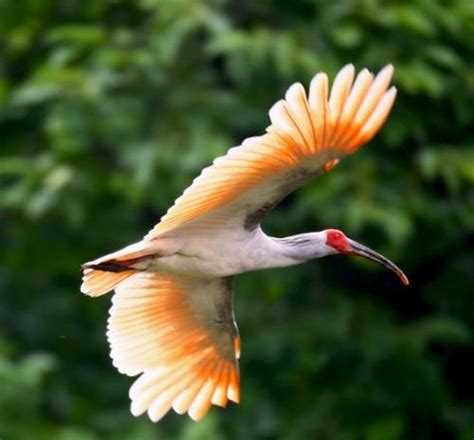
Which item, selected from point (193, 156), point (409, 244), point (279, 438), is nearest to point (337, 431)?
point (279, 438)

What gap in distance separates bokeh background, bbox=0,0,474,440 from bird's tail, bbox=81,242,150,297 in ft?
13.3

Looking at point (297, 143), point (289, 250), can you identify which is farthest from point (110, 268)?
point (297, 143)

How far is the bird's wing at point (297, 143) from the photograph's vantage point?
836cm

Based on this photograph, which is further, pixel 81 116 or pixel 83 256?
pixel 83 256

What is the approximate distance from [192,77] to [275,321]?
1.98 metres

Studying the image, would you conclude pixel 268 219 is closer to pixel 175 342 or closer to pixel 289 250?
pixel 175 342

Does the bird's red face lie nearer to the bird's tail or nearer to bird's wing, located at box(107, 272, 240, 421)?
bird's wing, located at box(107, 272, 240, 421)

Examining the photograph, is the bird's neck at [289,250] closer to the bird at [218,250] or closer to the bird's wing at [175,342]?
the bird at [218,250]

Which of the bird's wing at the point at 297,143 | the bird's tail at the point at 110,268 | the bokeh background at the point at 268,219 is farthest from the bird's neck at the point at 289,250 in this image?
the bokeh background at the point at 268,219

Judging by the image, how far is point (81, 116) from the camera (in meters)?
14.2

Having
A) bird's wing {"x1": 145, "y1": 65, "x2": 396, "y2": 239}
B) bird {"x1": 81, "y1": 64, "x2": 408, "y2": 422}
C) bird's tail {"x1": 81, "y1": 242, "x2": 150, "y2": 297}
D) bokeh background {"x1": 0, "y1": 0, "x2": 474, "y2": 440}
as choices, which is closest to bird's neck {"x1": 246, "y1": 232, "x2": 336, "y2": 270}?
bird {"x1": 81, "y1": 64, "x2": 408, "y2": 422}

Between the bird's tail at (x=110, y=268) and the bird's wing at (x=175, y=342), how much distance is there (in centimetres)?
19

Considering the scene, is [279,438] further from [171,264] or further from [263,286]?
[171,264]

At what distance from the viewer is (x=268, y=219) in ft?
48.5
